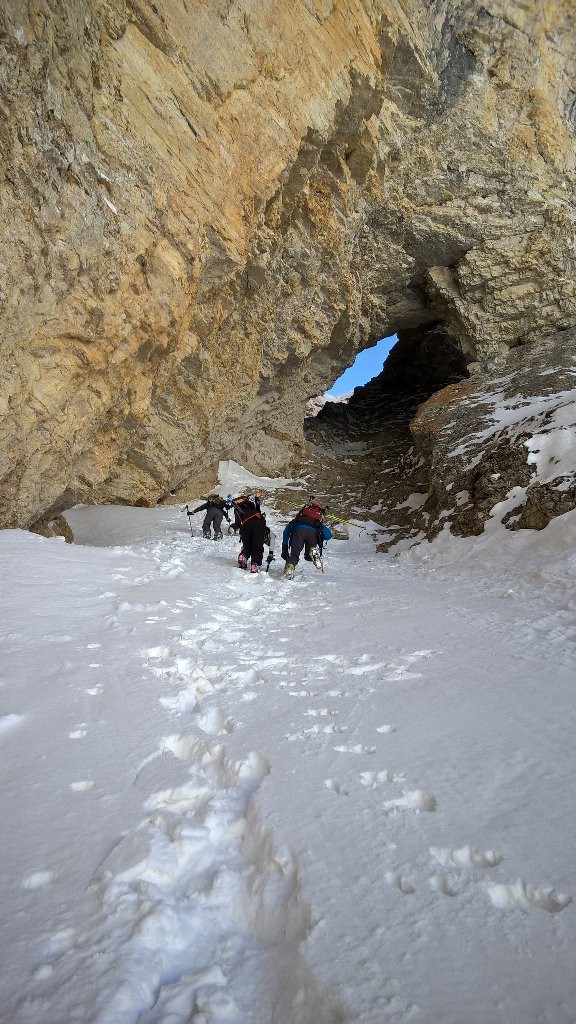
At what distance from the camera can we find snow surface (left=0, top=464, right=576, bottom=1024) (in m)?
1.47

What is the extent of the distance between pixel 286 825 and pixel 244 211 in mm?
14337

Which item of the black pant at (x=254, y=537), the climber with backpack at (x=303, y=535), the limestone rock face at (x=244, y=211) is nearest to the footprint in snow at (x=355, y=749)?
the climber with backpack at (x=303, y=535)

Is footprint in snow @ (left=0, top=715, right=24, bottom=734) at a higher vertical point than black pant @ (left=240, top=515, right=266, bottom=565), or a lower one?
lower

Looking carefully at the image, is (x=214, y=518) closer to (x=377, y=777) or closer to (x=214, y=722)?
(x=214, y=722)

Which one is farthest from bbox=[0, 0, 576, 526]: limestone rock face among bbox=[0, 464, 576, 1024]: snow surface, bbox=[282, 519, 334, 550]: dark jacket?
bbox=[0, 464, 576, 1024]: snow surface

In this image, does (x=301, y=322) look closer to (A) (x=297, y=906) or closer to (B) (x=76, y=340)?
(B) (x=76, y=340)

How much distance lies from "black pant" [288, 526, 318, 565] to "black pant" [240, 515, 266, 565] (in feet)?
1.89

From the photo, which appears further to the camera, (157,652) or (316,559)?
(316,559)

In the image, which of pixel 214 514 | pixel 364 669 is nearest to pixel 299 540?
pixel 214 514

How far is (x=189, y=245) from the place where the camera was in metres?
11.3

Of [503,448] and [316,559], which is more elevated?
[503,448]

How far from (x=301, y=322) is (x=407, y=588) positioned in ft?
49.1

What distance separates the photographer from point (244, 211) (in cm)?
1290

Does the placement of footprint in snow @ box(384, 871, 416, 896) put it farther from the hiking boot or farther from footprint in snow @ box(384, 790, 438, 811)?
the hiking boot
